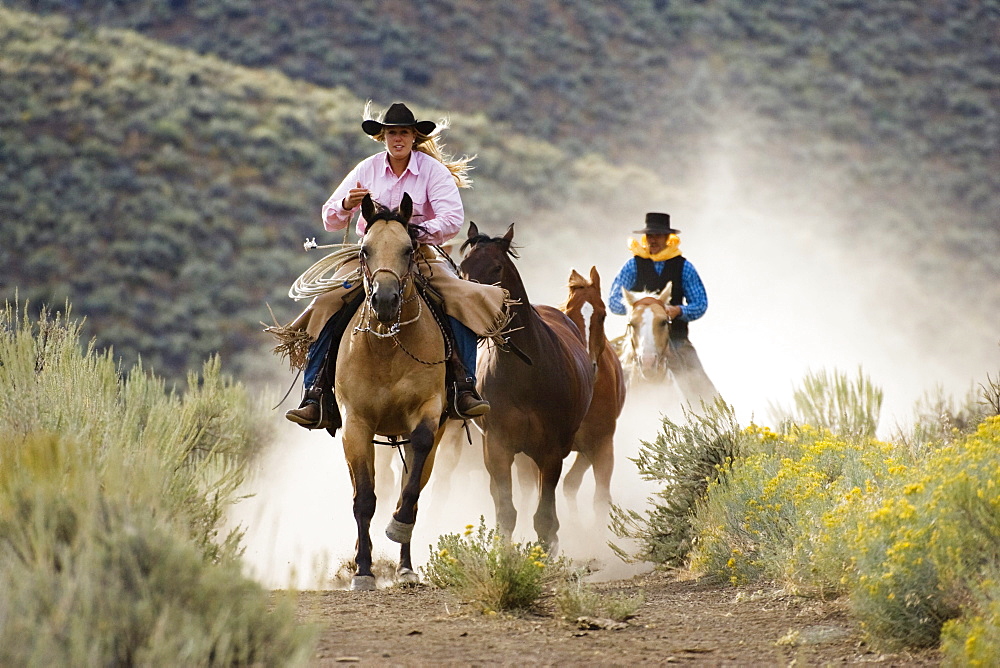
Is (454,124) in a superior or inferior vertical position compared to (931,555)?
superior

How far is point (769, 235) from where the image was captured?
40000 mm

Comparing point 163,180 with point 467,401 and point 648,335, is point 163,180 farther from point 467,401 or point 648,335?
point 467,401

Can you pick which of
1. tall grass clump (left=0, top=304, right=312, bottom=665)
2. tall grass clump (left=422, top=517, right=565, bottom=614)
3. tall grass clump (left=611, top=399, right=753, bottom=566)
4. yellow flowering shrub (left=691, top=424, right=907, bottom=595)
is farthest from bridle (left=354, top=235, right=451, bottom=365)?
tall grass clump (left=611, top=399, right=753, bottom=566)

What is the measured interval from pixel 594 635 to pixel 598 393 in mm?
5133

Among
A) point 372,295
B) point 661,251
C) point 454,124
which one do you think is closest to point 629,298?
point 661,251

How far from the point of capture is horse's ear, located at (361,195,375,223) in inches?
307

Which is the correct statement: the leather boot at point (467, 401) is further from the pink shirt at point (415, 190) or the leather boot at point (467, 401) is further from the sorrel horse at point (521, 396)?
the pink shirt at point (415, 190)

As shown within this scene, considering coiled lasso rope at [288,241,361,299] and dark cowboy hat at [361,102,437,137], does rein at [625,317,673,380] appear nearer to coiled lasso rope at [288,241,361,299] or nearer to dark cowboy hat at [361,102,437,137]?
dark cowboy hat at [361,102,437,137]

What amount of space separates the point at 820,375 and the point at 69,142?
25.7m

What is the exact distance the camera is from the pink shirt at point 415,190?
8641 millimetres

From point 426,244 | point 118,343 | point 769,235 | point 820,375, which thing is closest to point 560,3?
point 769,235

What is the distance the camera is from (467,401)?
8.26 meters

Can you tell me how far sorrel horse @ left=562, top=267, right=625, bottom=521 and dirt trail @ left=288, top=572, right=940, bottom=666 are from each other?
3.78 m

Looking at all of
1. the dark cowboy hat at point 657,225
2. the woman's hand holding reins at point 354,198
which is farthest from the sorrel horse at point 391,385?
the dark cowboy hat at point 657,225
